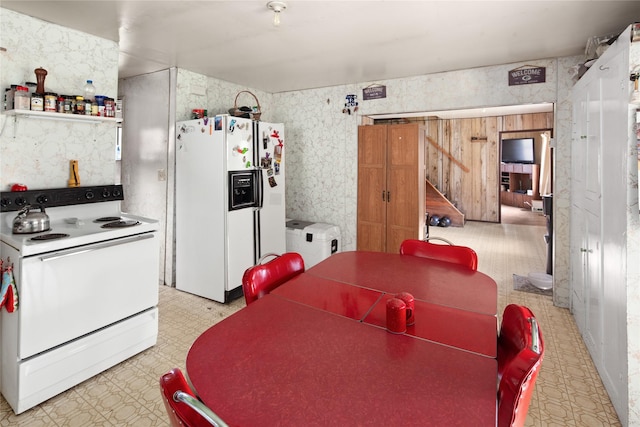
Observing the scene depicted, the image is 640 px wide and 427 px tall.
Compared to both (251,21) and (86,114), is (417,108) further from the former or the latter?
(86,114)

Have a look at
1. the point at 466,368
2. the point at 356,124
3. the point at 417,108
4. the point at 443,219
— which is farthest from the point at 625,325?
the point at 443,219

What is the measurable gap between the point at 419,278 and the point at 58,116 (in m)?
2.77

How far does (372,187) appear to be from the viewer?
453 centimetres

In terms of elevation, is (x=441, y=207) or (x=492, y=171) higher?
(x=492, y=171)

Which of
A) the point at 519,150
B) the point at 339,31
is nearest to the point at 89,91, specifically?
the point at 339,31

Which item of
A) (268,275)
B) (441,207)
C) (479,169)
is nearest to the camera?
(268,275)

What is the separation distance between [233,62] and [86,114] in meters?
1.52

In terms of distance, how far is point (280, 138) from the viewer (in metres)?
4.16

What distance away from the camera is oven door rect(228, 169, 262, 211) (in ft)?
11.7

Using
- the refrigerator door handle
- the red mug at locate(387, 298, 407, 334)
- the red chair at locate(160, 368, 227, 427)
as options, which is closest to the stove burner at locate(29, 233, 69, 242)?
the red chair at locate(160, 368, 227, 427)

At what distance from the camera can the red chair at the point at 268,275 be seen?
5.96 ft

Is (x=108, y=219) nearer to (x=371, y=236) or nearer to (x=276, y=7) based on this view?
(x=276, y=7)

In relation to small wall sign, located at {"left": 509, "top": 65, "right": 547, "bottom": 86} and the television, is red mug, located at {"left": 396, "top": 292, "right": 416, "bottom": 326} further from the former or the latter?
the television

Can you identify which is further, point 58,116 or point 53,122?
point 53,122
